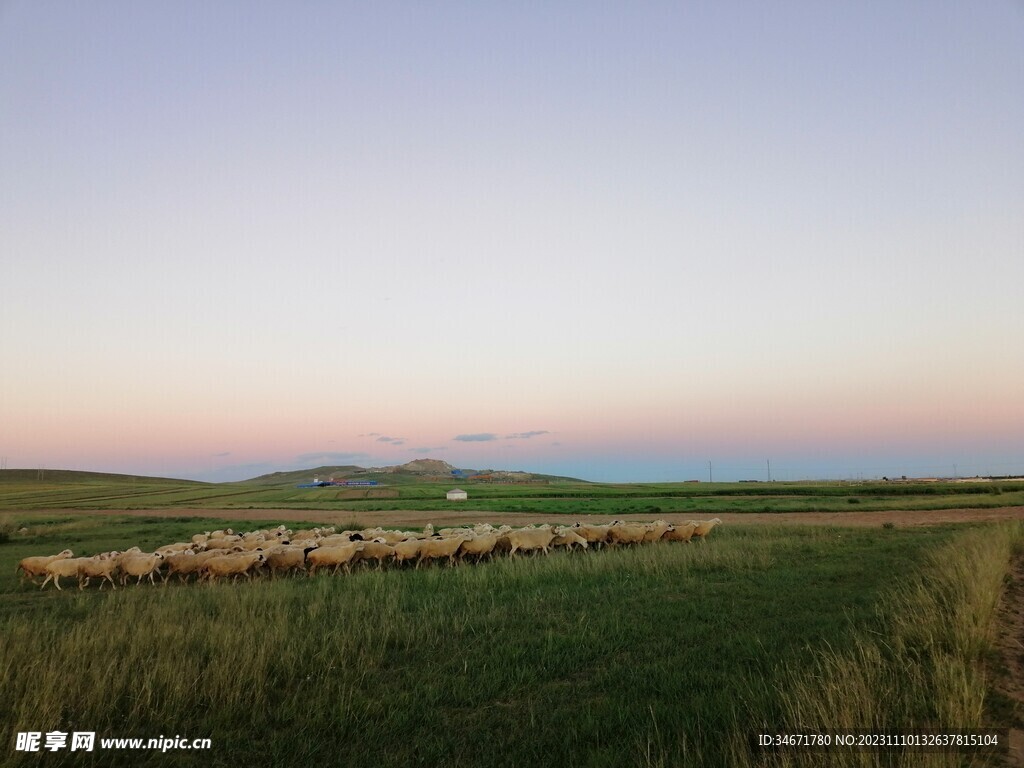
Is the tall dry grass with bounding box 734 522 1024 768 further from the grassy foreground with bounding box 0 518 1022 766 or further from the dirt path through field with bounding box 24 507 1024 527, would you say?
the dirt path through field with bounding box 24 507 1024 527

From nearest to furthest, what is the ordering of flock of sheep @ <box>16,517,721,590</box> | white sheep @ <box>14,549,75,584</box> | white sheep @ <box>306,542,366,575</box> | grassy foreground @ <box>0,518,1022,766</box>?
1. grassy foreground @ <box>0,518,1022,766</box>
2. flock of sheep @ <box>16,517,721,590</box>
3. white sheep @ <box>14,549,75,584</box>
4. white sheep @ <box>306,542,366,575</box>

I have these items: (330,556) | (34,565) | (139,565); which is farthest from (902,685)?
(34,565)

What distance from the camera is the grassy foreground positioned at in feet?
18.7

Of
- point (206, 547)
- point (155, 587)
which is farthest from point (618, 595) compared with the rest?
point (206, 547)

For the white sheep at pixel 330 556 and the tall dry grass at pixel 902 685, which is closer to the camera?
the tall dry grass at pixel 902 685

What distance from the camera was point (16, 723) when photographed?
222 inches

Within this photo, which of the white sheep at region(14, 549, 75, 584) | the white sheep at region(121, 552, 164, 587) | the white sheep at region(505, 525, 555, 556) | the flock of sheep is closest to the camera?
the white sheep at region(121, 552, 164, 587)

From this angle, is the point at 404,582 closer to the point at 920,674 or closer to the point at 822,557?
the point at 920,674

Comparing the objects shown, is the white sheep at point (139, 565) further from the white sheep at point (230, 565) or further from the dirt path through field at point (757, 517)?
the dirt path through field at point (757, 517)

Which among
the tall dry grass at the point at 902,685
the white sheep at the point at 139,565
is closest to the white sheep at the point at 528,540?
the white sheep at the point at 139,565

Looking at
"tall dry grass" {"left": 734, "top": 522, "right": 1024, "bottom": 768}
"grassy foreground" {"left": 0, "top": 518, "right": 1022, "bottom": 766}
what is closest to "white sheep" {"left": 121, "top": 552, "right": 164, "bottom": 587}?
"grassy foreground" {"left": 0, "top": 518, "right": 1022, "bottom": 766}

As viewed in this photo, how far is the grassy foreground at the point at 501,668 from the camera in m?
5.69

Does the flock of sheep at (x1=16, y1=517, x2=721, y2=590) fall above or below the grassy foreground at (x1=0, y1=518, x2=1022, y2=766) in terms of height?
below

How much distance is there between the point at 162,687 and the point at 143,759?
4.61ft
